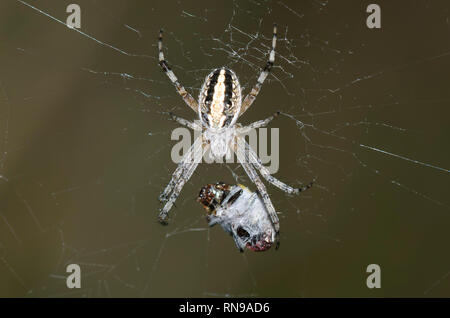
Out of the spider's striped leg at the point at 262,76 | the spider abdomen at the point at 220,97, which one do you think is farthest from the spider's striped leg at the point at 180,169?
the spider's striped leg at the point at 262,76

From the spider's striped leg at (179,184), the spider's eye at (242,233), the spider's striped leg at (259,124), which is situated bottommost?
the spider's eye at (242,233)

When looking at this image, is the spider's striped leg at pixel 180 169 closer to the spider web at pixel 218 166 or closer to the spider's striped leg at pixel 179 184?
the spider's striped leg at pixel 179 184

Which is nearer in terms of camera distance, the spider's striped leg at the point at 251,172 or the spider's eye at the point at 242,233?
the spider's eye at the point at 242,233

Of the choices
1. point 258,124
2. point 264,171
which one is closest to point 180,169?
point 264,171

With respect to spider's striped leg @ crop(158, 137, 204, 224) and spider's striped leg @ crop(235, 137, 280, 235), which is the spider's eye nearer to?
spider's striped leg @ crop(235, 137, 280, 235)

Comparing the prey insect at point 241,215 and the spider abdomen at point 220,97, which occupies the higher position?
the spider abdomen at point 220,97

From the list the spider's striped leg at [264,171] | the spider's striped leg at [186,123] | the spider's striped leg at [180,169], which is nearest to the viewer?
the spider's striped leg at [186,123]

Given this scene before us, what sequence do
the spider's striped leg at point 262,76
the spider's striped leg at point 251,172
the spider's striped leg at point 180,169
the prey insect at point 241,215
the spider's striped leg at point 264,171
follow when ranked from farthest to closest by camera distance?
the spider's striped leg at point 180,169 → the spider's striped leg at point 264,171 → the spider's striped leg at point 251,172 → the prey insect at point 241,215 → the spider's striped leg at point 262,76
